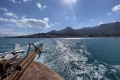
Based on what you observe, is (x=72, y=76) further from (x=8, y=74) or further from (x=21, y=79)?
(x=8, y=74)

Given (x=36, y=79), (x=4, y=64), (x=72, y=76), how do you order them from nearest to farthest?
(x=4, y=64), (x=36, y=79), (x=72, y=76)

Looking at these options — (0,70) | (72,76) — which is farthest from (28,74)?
(72,76)

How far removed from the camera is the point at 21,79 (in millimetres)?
4445

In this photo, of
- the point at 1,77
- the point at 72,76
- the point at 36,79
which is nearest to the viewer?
the point at 1,77

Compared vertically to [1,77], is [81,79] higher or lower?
lower

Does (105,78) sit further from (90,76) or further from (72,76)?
(72,76)

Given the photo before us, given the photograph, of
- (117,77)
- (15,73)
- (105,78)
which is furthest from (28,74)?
→ (117,77)

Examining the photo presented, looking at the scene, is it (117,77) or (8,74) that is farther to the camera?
(117,77)

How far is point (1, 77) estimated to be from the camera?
3.50 meters

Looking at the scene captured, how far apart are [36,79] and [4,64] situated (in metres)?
2.19

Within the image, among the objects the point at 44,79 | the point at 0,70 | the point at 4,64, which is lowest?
the point at 44,79

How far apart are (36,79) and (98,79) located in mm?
6785

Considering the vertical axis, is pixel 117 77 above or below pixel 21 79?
below

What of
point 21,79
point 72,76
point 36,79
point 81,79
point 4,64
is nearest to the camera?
point 4,64
